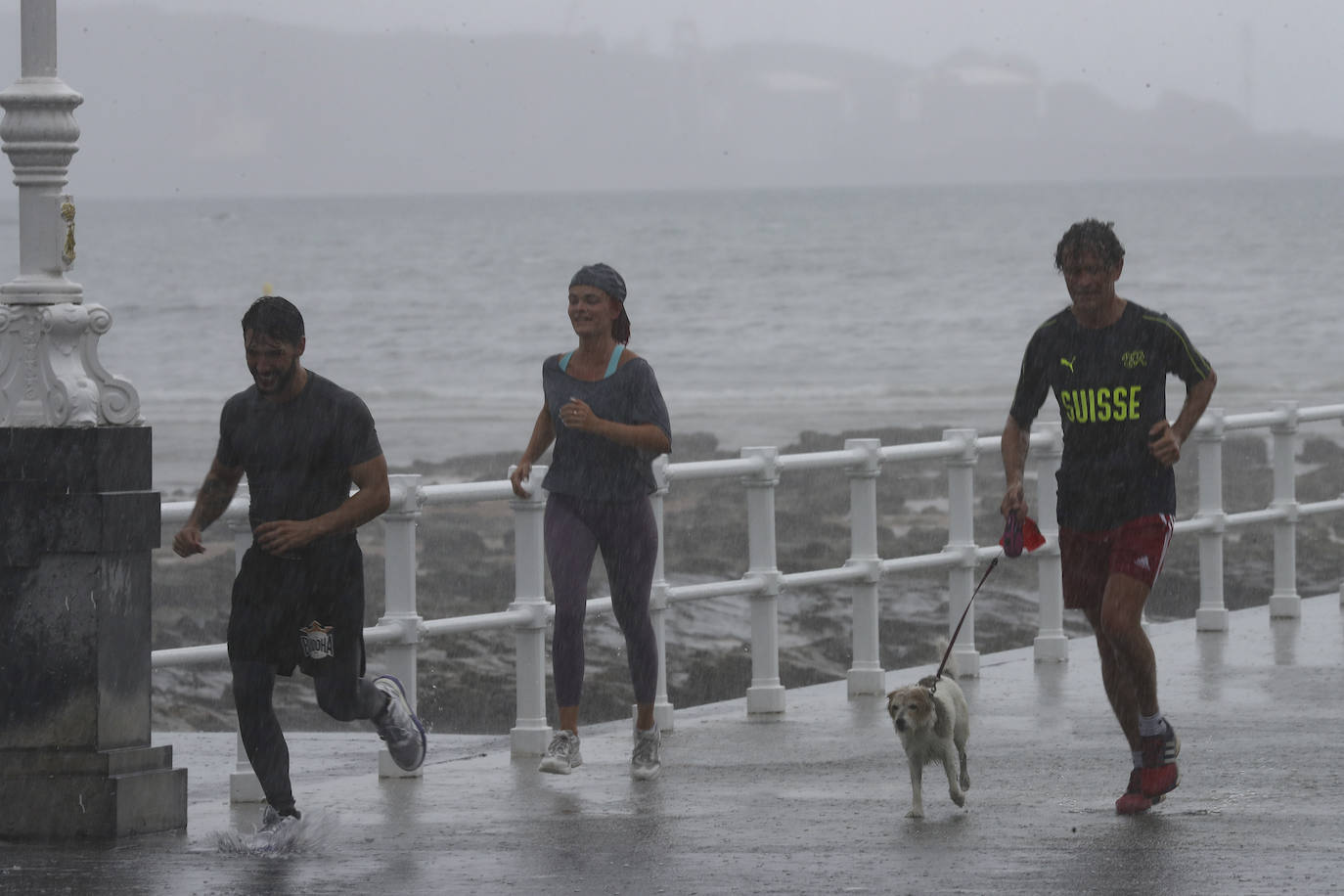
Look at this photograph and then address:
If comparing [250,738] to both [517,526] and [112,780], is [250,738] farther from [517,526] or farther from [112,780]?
[517,526]

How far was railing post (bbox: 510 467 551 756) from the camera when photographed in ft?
33.5

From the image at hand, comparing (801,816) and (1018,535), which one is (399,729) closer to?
(801,816)

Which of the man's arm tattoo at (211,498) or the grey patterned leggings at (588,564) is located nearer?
the man's arm tattoo at (211,498)

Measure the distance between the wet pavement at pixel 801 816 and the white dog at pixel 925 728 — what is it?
0.43 ft

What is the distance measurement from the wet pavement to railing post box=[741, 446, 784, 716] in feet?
0.61

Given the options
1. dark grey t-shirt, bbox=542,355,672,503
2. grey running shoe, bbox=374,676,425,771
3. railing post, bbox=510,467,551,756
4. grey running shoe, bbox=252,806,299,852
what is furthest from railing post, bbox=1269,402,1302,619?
grey running shoe, bbox=252,806,299,852

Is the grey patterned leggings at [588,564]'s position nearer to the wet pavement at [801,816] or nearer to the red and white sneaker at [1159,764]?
the wet pavement at [801,816]

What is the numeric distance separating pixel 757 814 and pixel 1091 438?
1787 millimetres

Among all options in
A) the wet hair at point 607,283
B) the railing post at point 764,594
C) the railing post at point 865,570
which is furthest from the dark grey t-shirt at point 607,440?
the railing post at point 865,570

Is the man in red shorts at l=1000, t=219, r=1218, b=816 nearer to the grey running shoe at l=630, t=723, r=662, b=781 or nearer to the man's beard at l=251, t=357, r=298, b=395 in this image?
the grey running shoe at l=630, t=723, r=662, b=781

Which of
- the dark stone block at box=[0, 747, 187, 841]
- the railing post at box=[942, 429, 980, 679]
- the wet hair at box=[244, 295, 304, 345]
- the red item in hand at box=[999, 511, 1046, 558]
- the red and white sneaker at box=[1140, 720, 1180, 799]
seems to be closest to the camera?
the wet hair at box=[244, 295, 304, 345]

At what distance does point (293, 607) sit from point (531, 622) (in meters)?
2.67

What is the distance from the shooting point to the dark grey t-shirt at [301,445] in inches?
299

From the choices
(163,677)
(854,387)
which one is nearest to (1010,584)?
(163,677)
